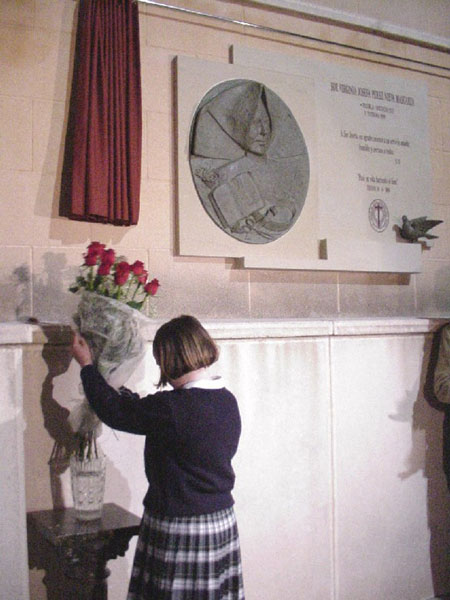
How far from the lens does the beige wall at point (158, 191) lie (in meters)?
2.87

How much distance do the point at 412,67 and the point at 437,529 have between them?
257cm

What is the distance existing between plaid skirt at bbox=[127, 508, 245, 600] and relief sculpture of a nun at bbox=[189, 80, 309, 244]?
165cm

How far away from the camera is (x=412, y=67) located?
3.97 meters

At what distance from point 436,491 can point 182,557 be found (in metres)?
2.08

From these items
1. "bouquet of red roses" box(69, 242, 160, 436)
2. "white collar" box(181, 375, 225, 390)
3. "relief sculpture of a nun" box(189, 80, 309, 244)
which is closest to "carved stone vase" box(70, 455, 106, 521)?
"bouquet of red roses" box(69, 242, 160, 436)

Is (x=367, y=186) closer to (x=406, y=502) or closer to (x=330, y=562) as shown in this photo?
(x=406, y=502)

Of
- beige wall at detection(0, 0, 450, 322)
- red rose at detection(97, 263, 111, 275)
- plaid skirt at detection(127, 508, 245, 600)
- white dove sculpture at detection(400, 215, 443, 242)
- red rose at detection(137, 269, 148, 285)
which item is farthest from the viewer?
white dove sculpture at detection(400, 215, 443, 242)

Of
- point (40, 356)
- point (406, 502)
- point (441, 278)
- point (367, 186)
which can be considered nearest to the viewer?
point (40, 356)

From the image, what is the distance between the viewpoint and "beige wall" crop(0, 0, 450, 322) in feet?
9.42

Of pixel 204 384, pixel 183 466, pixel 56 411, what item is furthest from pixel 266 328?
pixel 183 466

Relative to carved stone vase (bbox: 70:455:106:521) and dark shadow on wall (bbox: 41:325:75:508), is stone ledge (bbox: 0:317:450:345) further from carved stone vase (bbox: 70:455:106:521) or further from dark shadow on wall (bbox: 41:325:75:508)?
carved stone vase (bbox: 70:455:106:521)

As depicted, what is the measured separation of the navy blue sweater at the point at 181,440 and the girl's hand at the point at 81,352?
0.70 feet

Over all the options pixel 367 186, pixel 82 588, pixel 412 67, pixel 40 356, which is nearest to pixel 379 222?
pixel 367 186

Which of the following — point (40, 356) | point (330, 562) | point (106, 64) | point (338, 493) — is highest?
point (106, 64)
